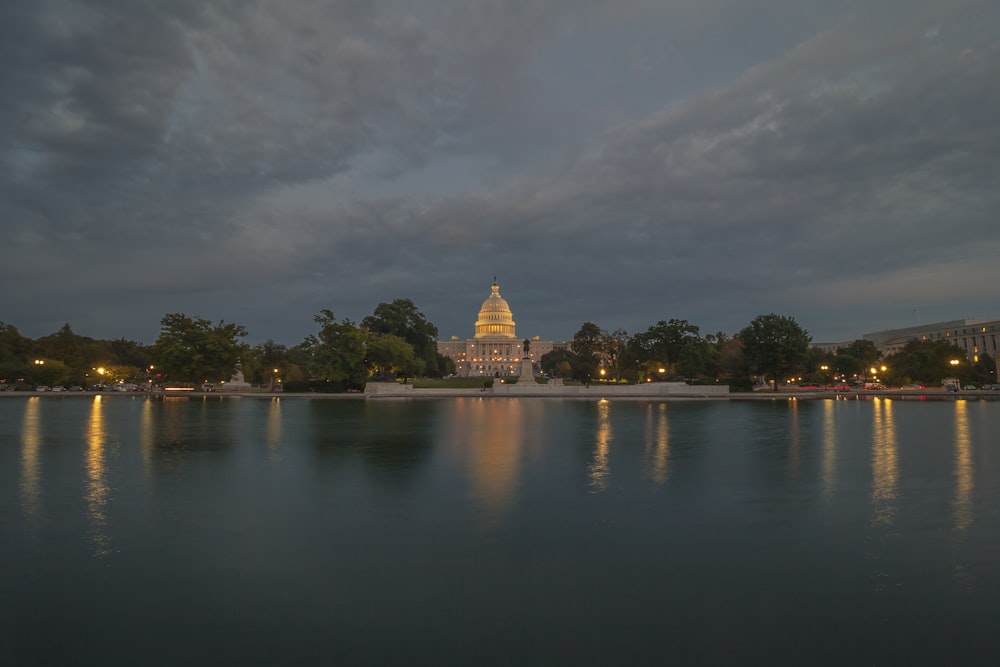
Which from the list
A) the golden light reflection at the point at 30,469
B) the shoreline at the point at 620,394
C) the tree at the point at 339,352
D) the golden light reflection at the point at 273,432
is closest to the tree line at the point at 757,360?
the shoreline at the point at 620,394

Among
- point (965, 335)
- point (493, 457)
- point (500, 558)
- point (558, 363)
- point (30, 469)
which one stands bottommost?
point (500, 558)

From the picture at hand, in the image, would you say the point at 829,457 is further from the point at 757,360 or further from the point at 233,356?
the point at 233,356

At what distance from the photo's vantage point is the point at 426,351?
308 feet

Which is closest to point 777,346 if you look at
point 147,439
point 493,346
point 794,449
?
point 794,449

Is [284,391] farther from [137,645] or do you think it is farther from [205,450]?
[137,645]

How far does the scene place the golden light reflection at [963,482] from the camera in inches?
463

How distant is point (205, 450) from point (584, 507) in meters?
14.0

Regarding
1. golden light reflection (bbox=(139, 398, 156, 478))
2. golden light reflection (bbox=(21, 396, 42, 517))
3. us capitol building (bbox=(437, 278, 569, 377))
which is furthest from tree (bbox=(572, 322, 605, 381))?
us capitol building (bbox=(437, 278, 569, 377))

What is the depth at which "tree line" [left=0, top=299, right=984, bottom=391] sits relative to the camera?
222 feet

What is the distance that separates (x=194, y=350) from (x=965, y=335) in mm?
133335

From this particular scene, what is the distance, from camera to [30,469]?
678 inches

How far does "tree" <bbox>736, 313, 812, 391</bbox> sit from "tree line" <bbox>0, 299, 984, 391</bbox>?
10 cm

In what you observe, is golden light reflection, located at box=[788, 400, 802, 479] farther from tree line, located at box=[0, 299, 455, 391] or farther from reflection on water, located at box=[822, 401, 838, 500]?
tree line, located at box=[0, 299, 455, 391]

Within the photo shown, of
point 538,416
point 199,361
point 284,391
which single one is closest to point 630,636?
point 538,416
